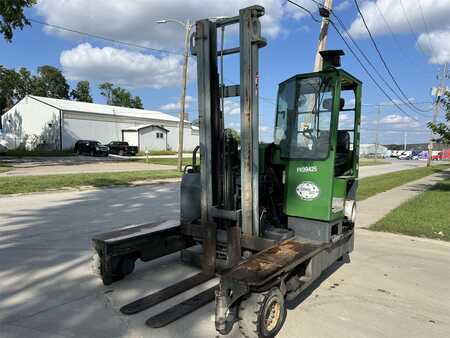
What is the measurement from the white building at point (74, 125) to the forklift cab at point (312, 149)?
43.7 meters

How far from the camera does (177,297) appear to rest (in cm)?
402

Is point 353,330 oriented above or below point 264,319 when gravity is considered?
below

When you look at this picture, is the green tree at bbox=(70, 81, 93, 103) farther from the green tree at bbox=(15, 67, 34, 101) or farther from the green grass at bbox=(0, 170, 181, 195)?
the green grass at bbox=(0, 170, 181, 195)

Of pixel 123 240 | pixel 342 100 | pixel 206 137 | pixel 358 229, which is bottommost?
pixel 358 229

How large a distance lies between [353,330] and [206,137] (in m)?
2.50

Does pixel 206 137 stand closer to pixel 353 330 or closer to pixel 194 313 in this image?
pixel 194 313

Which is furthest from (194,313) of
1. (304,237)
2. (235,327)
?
(304,237)

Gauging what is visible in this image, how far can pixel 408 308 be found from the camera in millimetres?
4020

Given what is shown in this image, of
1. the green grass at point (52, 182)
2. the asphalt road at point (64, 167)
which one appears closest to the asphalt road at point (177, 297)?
the green grass at point (52, 182)

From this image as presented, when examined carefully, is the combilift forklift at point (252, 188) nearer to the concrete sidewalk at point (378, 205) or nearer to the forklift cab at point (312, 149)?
the forklift cab at point (312, 149)

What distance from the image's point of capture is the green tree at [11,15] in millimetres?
20062

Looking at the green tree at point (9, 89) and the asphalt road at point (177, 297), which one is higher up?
the green tree at point (9, 89)

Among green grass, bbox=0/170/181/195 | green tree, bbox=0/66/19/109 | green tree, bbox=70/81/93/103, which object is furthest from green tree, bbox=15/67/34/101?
green grass, bbox=0/170/181/195

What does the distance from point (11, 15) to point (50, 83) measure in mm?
62647
